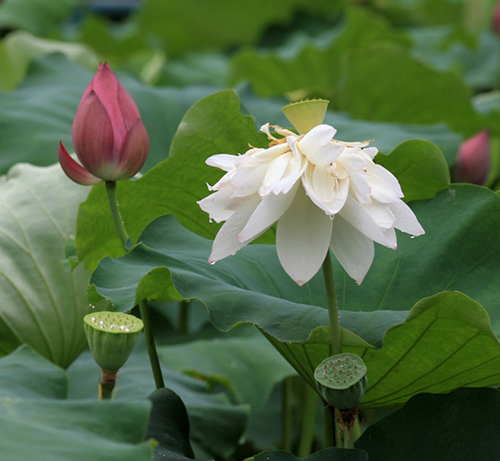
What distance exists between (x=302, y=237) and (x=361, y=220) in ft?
0.17

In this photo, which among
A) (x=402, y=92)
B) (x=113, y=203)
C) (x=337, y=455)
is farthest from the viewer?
(x=402, y=92)

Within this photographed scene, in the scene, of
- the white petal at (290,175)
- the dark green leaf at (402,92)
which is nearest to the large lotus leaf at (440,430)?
the white petal at (290,175)

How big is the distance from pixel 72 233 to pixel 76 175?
0.31 meters

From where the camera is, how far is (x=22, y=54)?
194 centimetres

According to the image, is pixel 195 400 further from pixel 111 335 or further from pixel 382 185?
pixel 382 185

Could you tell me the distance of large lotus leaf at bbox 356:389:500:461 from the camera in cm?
61

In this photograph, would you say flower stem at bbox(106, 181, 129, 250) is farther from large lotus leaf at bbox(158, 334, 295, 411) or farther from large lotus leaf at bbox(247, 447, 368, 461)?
large lotus leaf at bbox(158, 334, 295, 411)

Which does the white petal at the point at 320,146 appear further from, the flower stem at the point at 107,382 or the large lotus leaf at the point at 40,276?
the large lotus leaf at the point at 40,276

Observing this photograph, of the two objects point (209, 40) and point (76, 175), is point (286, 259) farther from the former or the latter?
point (209, 40)

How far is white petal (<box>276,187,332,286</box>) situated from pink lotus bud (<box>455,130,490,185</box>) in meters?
0.80

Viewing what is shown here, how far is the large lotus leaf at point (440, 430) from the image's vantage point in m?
0.61

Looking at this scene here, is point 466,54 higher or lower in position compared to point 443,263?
lower

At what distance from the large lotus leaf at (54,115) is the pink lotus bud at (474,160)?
0.59 metres

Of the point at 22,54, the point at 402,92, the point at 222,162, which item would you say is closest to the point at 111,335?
the point at 222,162
